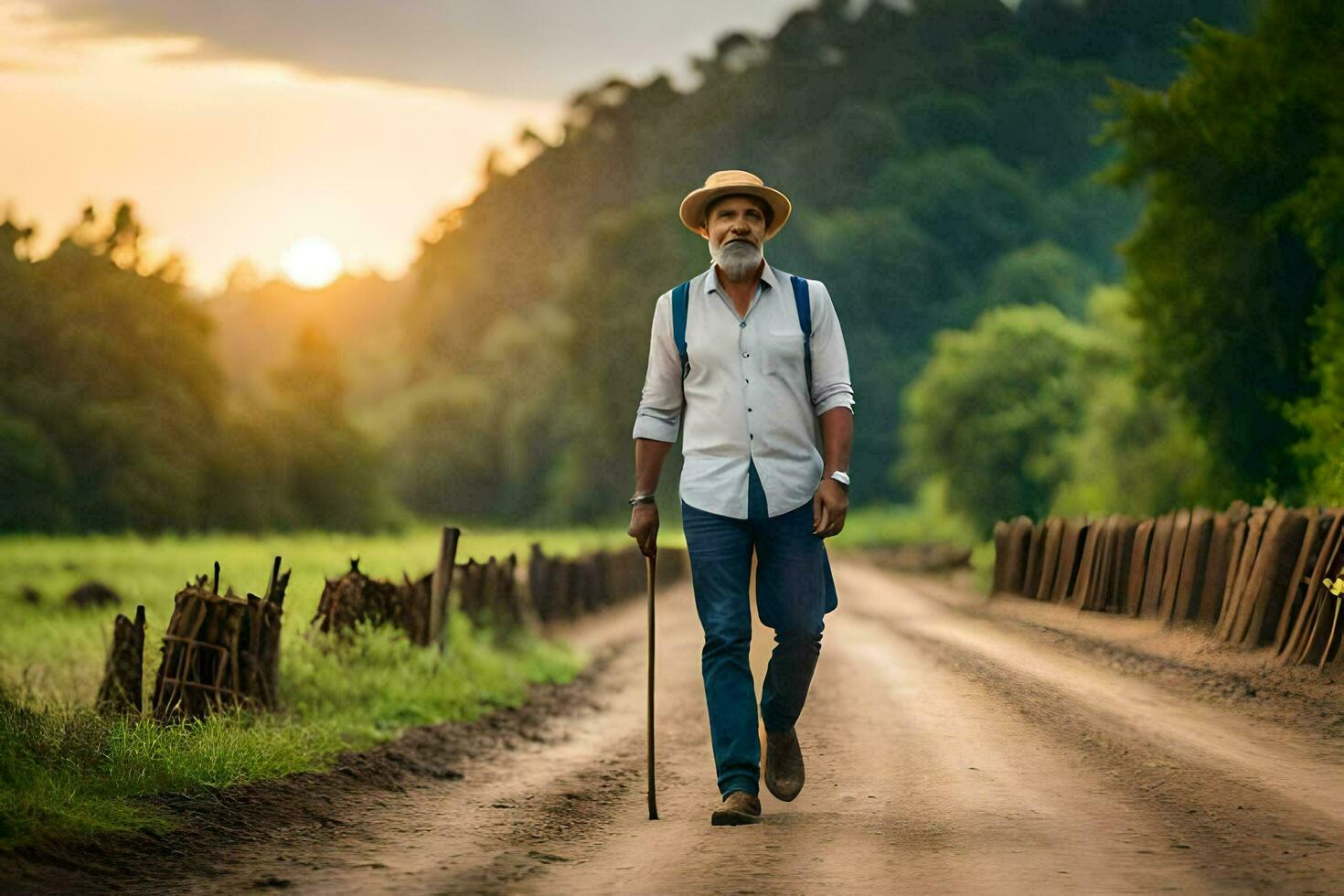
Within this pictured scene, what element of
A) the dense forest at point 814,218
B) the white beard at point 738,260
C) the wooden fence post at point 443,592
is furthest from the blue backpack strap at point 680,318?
the dense forest at point 814,218

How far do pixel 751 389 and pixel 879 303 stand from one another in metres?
73.7

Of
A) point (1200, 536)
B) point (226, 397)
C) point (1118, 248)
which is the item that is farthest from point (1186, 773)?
point (226, 397)

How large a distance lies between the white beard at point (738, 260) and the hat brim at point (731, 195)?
0.19m

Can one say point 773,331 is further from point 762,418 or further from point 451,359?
point 451,359

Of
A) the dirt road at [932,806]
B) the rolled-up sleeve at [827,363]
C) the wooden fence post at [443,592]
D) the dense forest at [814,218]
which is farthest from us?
the dense forest at [814,218]

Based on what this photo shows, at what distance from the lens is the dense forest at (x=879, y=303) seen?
2256 centimetres

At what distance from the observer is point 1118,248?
24.7m

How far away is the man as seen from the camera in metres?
6.77

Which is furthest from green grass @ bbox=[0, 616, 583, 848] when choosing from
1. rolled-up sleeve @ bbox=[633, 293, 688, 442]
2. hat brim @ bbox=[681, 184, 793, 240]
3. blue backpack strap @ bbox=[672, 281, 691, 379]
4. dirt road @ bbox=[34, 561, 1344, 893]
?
hat brim @ bbox=[681, 184, 793, 240]

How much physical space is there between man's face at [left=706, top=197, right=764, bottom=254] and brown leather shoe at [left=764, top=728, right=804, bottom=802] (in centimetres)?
206

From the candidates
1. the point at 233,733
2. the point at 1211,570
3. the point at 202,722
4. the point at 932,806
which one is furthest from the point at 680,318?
the point at 1211,570

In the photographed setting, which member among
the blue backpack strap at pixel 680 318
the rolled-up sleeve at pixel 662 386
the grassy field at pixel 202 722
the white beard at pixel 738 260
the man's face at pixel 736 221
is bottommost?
the grassy field at pixel 202 722

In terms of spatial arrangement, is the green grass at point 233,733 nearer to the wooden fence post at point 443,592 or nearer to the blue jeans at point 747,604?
the wooden fence post at point 443,592

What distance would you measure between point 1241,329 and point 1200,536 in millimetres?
12124
